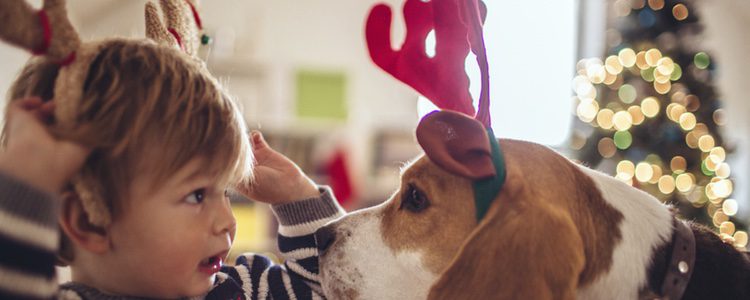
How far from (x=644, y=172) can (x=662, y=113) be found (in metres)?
0.39

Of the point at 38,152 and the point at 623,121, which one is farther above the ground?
the point at 38,152

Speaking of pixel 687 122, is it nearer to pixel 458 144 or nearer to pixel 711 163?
pixel 711 163

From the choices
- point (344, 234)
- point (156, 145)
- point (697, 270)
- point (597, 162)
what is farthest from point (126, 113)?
point (597, 162)

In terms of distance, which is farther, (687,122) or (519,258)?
(687,122)

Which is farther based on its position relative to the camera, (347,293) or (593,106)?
(593,106)

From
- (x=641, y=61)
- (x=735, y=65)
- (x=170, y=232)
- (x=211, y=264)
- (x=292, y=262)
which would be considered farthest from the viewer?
(x=735, y=65)

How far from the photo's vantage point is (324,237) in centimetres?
131

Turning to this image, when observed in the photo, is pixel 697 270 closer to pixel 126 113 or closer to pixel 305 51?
pixel 126 113

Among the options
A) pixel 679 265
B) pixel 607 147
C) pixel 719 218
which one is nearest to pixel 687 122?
pixel 607 147

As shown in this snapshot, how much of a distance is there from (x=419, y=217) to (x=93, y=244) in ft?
1.92

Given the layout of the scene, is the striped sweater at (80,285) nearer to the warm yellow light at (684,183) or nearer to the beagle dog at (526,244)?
the beagle dog at (526,244)

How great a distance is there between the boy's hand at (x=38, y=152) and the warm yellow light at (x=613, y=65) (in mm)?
3604

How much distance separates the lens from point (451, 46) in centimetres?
126

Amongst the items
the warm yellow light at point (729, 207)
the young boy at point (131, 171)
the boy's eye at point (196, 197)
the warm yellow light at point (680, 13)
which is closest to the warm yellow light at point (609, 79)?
the warm yellow light at point (680, 13)
